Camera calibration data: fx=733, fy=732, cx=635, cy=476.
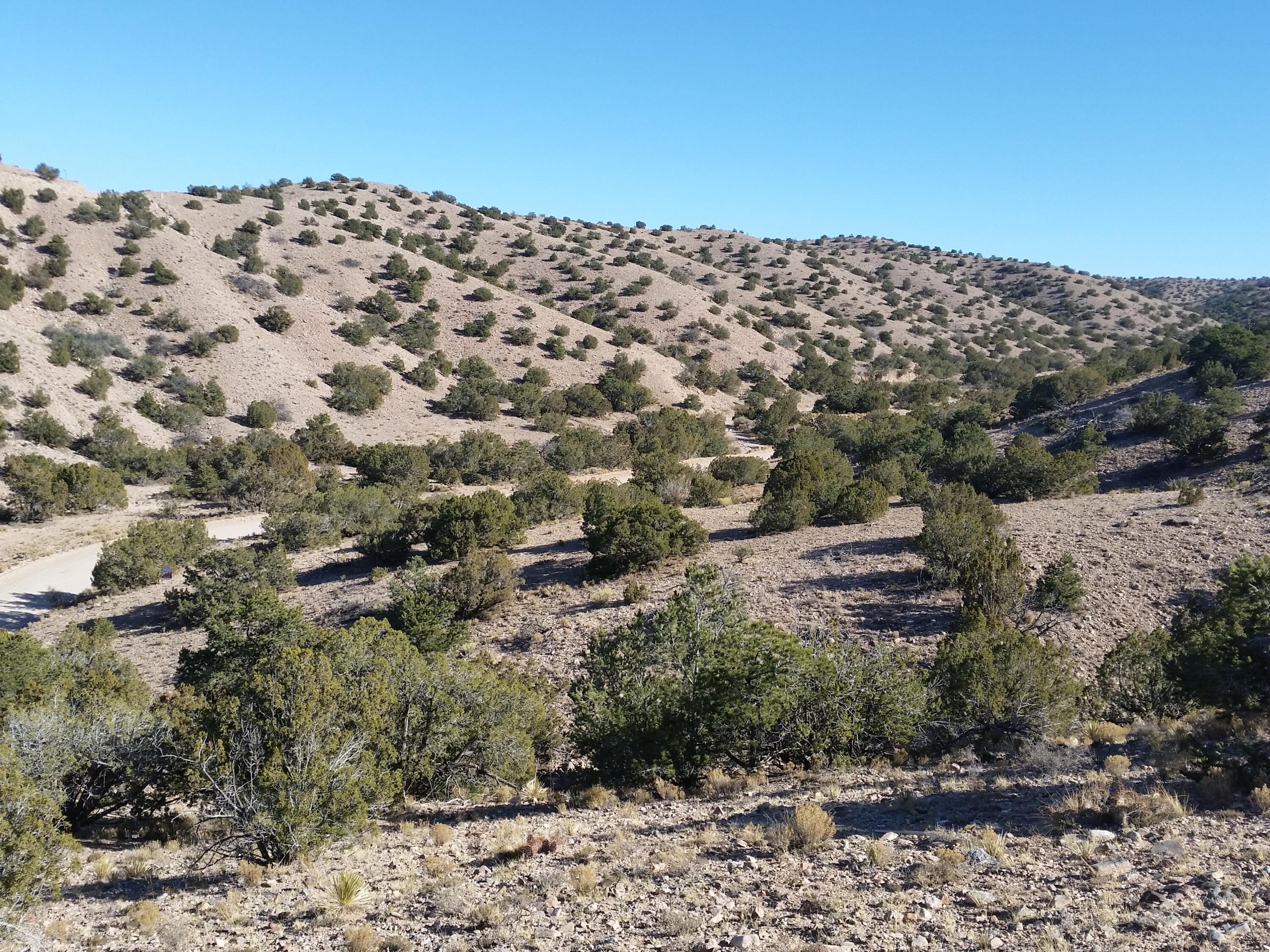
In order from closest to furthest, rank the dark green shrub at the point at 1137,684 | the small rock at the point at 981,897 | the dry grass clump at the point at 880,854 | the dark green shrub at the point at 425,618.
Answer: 1. the small rock at the point at 981,897
2. the dry grass clump at the point at 880,854
3. the dark green shrub at the point at 1137,684
4. the dark green shrub at the point at 425,618

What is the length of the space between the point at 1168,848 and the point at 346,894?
7.93 m

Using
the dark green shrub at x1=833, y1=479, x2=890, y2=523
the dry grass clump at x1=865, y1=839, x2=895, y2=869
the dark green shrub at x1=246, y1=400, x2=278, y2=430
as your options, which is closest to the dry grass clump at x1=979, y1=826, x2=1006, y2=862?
the dry grass clump at x1=865, y1=839, x2=895, y2=869

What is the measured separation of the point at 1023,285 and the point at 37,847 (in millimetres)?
119115

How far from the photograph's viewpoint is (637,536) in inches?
775

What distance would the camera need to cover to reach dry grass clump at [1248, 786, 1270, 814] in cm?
759

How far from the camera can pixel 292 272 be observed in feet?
202

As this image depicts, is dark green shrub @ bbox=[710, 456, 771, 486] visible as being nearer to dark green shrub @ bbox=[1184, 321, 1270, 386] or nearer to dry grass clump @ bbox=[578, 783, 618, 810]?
dark green shrub @ bbox=[1184, 321, 1270, 386]

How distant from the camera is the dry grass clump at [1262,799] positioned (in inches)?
299

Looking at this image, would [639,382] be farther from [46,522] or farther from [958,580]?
[958,580]

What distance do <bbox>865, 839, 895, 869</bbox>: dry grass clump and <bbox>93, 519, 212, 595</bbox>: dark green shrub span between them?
23592 mm

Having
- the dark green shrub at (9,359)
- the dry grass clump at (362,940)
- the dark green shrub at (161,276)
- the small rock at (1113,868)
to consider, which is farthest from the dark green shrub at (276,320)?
the small rock at (1113,868)

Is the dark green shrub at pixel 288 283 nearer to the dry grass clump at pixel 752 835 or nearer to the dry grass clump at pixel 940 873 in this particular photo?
the dry grass clump at pixel 752 835

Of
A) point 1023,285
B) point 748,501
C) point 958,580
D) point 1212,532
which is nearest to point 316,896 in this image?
point 958,580

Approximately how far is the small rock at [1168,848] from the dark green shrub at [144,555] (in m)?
25.9
